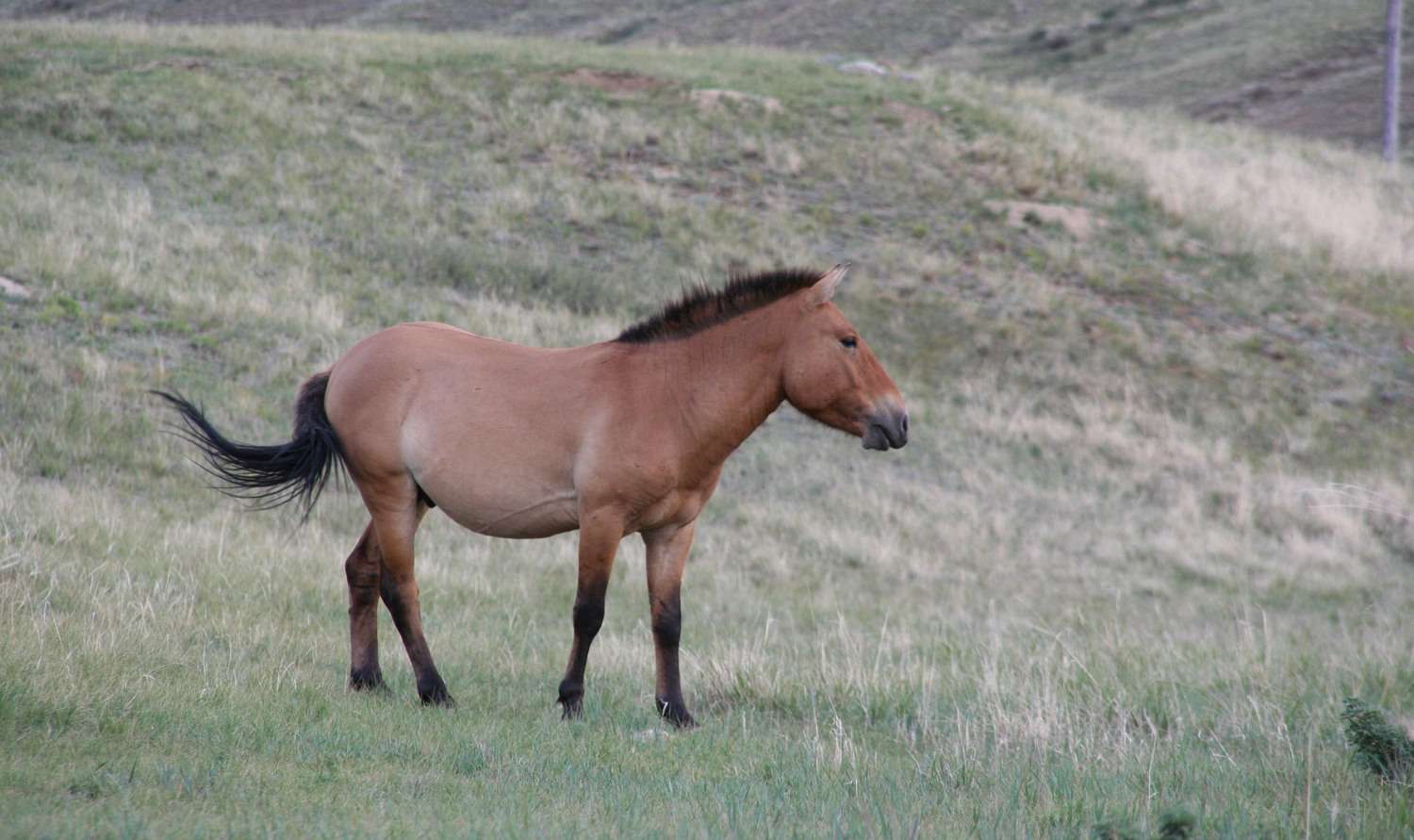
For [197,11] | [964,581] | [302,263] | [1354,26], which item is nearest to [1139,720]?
[964,581]

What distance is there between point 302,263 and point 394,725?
14001mm

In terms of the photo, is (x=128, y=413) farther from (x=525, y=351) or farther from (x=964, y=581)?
(x=964, y=581)

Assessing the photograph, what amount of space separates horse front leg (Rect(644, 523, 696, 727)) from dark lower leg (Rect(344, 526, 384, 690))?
1.57 metres

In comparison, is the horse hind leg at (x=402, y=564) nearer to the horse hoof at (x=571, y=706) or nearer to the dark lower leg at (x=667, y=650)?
the horse hoof at (x=571, y=706)

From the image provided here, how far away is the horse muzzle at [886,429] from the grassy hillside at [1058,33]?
1776 inches

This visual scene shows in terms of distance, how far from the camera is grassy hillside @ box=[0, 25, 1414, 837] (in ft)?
16.6

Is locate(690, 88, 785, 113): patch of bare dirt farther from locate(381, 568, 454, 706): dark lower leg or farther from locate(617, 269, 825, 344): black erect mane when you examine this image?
locate(381, 568, 454, 706): dark lower leg

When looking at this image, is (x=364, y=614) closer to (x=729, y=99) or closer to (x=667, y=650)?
(x=667, y=650)

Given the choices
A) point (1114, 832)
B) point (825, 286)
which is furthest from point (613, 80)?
point (1114, 832)

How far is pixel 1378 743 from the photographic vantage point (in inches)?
212

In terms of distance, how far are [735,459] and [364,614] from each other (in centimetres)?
930

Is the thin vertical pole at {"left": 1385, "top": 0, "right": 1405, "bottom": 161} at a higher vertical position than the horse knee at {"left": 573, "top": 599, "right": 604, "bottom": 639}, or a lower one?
lower

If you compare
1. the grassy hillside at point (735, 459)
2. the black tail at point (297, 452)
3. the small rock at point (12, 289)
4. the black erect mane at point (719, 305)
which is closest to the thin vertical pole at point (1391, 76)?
the grassy hillside at point (735, 459)

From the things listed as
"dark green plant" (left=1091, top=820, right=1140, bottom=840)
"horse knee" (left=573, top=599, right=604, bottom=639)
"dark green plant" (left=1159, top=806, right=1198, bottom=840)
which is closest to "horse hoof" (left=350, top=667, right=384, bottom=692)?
"horse knee" (left=573, top=599, right=604, bottom=639)
